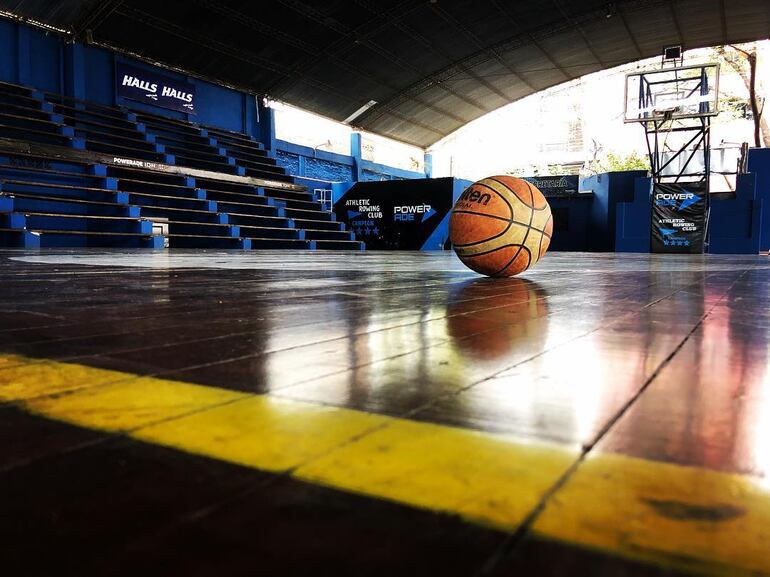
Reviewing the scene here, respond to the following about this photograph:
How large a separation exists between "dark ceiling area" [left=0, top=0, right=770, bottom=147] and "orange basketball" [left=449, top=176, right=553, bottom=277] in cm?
1483

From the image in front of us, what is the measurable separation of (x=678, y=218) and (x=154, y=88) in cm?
1582

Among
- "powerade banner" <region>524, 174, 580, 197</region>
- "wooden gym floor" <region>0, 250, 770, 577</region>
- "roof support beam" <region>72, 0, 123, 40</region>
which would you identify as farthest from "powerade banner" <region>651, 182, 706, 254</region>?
"wooden gym floor" <region>0, 250, 770, 577</region>

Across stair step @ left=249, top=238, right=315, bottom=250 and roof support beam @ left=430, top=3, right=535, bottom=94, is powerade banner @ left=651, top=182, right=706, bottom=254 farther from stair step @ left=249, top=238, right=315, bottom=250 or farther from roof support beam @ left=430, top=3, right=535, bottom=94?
stair step @ left=249, top=238, right=315, bottom=250

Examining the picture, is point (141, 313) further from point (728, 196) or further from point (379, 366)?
point (728, 196)

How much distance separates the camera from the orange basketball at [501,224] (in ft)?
13.8

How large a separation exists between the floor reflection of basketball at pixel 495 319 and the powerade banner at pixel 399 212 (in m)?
15.8

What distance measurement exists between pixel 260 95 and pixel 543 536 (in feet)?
76.9

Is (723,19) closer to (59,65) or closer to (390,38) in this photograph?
(390,38)

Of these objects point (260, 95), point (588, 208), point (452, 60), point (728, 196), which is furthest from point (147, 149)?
point (728, 196)

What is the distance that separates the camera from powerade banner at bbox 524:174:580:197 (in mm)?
21672

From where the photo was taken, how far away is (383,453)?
79 centimetres

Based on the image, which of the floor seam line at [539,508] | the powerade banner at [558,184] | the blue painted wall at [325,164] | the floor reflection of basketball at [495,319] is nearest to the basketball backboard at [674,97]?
the powerade banner at [558,184]

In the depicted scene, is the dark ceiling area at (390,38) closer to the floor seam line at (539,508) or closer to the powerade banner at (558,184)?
the powerade banner at (558,184)

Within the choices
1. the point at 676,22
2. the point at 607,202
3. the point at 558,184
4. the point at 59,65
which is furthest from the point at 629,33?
the point at 59,65
